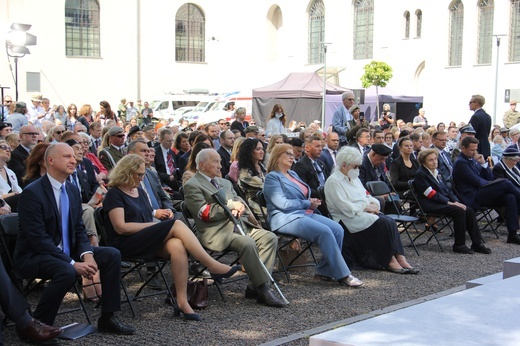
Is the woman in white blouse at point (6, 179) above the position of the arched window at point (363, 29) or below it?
below

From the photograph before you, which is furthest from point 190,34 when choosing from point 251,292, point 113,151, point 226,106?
point 251,292

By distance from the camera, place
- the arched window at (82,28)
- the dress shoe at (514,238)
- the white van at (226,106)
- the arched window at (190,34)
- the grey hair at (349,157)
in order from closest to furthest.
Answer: the grey hair at (349,157)
the dress shoe at (514,238)
the white van at (226,106)
the arched window at (82,28)
the arched window at (190,34)

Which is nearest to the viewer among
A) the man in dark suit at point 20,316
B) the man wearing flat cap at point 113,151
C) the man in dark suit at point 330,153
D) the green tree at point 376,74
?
the man in dark suit at point 20,316

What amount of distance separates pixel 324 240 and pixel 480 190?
3.98 m

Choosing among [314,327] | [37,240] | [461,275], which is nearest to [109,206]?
[37,240]

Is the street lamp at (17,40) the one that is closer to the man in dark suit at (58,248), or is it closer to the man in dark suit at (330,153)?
the man in dark suit at (330,153)

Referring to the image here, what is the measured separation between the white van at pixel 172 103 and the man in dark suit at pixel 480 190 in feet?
87.3

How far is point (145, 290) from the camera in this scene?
771 centimetres

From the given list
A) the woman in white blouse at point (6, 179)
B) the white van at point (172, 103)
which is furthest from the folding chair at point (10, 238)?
the white van at point (172, 103)

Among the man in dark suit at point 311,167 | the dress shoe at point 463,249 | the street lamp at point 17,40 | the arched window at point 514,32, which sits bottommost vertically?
the dress shoe at point 463,249

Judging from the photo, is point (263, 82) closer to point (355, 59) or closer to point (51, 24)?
point (355, 59)

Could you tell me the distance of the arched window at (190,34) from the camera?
44.8m

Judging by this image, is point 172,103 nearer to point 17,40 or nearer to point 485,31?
point 485,31

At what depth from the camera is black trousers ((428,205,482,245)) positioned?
10.1 m
